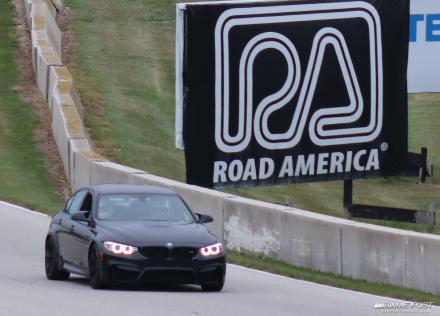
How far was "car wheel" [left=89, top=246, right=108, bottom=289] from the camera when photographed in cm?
1553

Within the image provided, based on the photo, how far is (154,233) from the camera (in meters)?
15.7

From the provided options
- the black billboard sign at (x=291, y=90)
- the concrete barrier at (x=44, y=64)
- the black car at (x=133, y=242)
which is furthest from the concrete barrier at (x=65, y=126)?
the black car at (x=133, y=242)

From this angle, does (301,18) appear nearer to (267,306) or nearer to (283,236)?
(283,236)

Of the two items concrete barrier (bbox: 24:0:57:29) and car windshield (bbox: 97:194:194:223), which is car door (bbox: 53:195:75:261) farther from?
concrete barrier (bbox: 24:0:57:29)

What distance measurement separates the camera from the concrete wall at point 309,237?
1720 centimetres

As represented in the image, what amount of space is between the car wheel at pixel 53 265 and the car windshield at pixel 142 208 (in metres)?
1.07

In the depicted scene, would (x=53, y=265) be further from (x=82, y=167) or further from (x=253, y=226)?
(x=82, y=167)

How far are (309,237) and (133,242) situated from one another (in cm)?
485

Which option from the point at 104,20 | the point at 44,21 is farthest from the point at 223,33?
the point at 104,20

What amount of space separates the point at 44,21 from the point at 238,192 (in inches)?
602

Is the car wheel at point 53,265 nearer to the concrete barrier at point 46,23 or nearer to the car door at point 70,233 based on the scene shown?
the car door at point 70,233

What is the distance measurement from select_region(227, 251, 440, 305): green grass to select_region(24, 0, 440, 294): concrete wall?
5.2 inches

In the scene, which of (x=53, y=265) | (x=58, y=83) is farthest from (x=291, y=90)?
(x=53, y=265)

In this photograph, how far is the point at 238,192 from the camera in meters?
31.4
